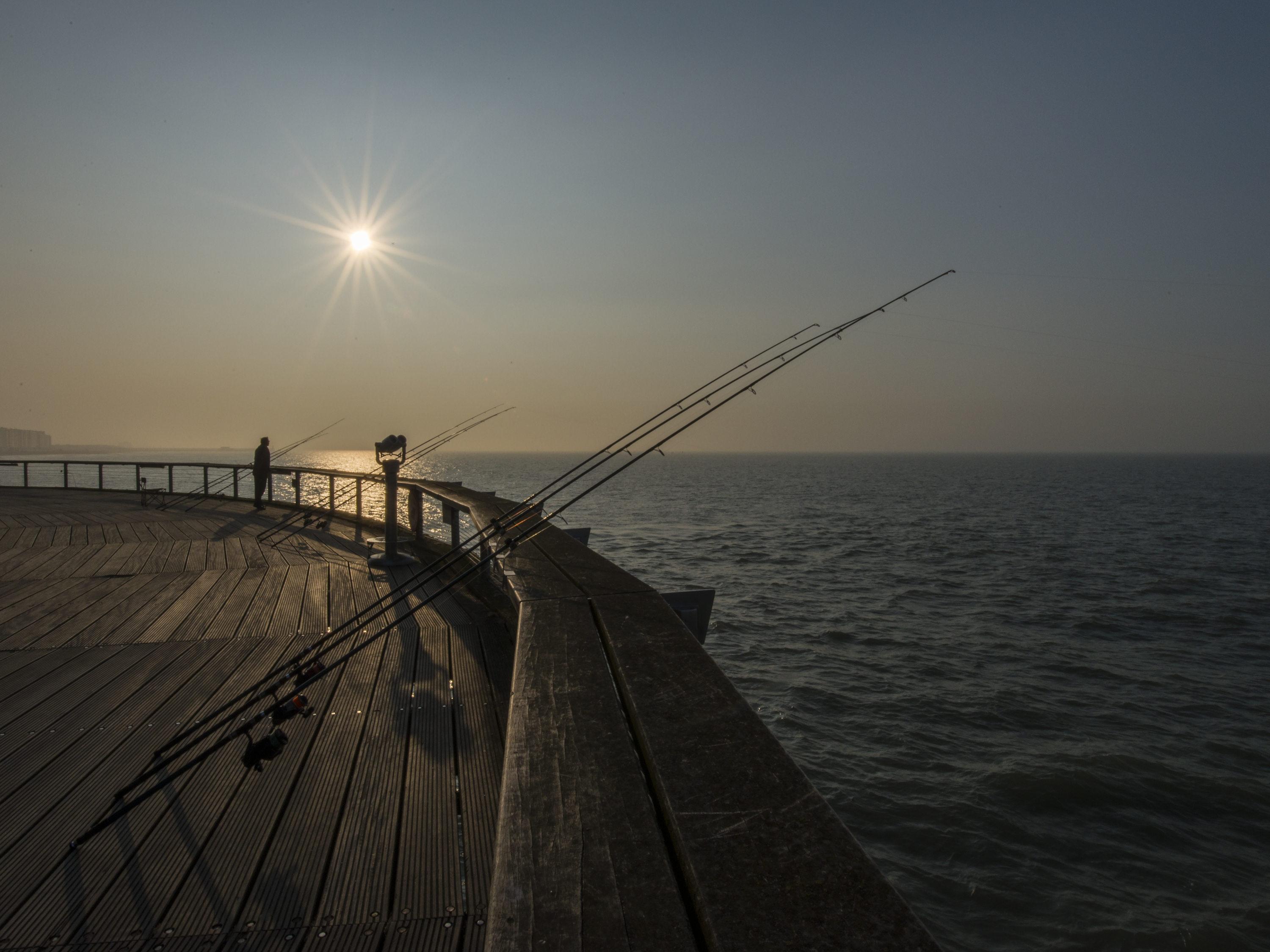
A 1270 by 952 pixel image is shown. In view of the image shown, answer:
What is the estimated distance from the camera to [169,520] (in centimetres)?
1126

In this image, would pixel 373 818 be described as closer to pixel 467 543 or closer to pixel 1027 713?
pixel 467 543

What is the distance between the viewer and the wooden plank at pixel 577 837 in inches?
48.8

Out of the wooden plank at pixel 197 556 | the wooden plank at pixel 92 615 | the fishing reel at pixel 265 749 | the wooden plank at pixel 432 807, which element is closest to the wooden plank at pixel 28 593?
the wooden plank at pixel 92 615

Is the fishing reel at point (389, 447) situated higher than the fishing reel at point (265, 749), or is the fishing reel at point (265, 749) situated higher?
the fishing reel at point (389, 447)

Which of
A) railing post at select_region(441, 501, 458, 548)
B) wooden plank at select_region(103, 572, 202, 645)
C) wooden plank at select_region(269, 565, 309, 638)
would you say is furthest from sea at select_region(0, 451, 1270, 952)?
wooden plank at select_region(103, 572, 202, 645)

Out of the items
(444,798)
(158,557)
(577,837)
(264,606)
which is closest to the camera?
(577,837)

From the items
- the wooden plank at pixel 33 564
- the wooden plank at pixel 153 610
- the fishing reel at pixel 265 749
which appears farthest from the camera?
the wooden plank at pixel 33 564

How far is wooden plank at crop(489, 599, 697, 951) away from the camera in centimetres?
124

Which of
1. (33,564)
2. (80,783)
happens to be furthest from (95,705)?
(33,564)

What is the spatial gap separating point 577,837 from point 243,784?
2.18 m

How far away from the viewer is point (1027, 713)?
369 inches

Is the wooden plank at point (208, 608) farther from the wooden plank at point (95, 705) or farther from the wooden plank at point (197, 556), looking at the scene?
the wooden plank at point (197, 556)

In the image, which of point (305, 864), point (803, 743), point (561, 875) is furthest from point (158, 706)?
point (803, 743)

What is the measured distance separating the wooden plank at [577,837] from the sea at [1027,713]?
4447 mm
